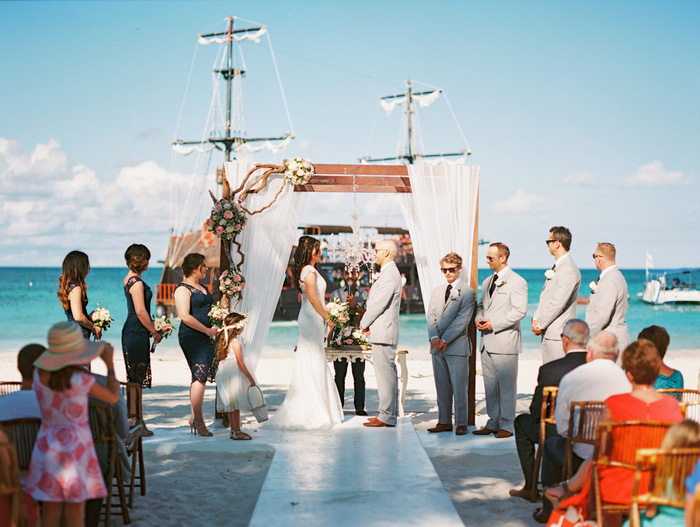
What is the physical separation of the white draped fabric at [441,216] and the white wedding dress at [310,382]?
4.38 feet

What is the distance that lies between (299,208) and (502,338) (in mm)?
2698

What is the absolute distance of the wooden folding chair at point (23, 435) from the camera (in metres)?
3.66

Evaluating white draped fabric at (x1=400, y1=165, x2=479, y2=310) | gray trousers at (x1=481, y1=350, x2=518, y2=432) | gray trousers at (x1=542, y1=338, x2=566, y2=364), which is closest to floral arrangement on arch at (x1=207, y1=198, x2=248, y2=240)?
white draped fabric at (x1=400, y1=165, x2=479, y2=310)

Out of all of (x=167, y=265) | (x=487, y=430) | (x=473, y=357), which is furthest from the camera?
(x=167, y=265)

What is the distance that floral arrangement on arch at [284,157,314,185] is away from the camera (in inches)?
302

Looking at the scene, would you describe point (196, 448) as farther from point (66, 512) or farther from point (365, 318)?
point (66, 512)

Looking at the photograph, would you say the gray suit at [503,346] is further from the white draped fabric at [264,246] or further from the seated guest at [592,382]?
the seated guest at [592,382]

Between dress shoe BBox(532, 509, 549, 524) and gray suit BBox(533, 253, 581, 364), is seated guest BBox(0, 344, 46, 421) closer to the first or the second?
dress shoe BBox(532, 509, 549, 524)

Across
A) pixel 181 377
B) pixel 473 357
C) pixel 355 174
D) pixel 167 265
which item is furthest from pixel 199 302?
pixel 167 265

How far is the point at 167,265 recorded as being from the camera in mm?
47281

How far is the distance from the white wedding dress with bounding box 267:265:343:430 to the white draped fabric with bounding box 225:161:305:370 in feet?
2.35

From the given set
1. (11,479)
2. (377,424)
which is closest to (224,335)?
(377,424)

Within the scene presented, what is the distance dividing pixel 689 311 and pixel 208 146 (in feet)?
117

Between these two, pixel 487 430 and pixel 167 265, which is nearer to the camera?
pixel 487 430
